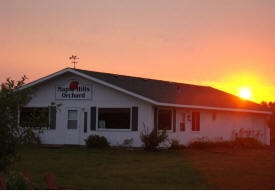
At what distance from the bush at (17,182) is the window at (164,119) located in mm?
15918

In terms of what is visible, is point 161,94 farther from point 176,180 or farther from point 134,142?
point 176,180

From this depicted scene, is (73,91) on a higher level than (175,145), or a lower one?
higher

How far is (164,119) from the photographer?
25.9m

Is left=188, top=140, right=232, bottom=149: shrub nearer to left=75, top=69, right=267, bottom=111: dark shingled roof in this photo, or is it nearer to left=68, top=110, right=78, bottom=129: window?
left=75, top=69, right=267, bottom=111: dark shingled roof

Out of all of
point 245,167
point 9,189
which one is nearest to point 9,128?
point 9,189

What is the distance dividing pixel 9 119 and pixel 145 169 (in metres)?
7.48

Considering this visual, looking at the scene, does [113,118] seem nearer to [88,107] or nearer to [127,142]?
[127,142]

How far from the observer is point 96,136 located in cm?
2594

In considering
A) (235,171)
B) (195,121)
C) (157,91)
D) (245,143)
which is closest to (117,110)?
(157,91)

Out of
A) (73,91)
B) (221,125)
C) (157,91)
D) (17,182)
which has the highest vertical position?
(157,91)

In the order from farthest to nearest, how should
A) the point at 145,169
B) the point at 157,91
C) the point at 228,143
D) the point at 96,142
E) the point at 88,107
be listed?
the point at 228,143 → the point at 157,91 → the point at 88,107 → the point at 96,142 → the point at 145,169

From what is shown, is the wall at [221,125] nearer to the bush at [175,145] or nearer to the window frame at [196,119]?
the window frame at [196,119]

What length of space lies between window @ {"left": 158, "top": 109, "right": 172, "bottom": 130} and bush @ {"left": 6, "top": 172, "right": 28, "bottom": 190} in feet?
52.2

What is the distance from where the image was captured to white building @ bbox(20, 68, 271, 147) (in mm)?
25391
